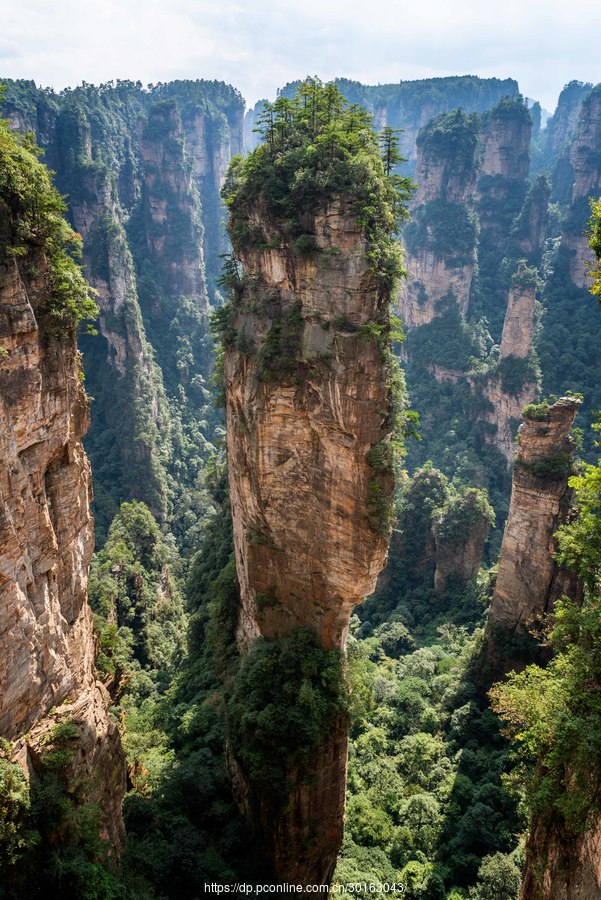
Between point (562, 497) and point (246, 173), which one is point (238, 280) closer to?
point (246, 173)

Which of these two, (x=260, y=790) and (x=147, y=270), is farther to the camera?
(x=147, y=270)

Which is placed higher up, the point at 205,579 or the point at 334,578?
the point at 334,578

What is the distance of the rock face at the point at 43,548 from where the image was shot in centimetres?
1194

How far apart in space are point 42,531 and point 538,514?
2194 centimetres

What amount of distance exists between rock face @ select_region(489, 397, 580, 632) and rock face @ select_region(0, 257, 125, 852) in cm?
1939

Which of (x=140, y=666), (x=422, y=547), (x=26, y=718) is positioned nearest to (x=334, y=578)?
(x=26, y=718)

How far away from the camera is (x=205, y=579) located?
115ft

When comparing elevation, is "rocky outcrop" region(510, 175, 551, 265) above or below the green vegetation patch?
above

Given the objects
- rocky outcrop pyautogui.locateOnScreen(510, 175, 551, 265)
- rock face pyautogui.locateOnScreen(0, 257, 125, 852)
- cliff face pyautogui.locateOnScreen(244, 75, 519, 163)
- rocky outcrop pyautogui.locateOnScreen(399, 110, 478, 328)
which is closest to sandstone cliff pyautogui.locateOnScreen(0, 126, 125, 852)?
rock face pyautogui.locateOnScreen(0, 257, 125, 852)

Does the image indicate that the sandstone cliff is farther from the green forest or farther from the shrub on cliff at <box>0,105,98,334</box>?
the green forest

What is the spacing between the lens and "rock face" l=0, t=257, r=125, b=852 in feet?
39.2

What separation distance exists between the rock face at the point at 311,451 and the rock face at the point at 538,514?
11.6m

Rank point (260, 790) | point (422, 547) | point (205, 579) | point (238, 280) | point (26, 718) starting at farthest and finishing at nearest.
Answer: point (422, 547), point (205, 579), point (238, 280), point (260, 790), point (26, 718)

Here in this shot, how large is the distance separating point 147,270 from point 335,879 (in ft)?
263
